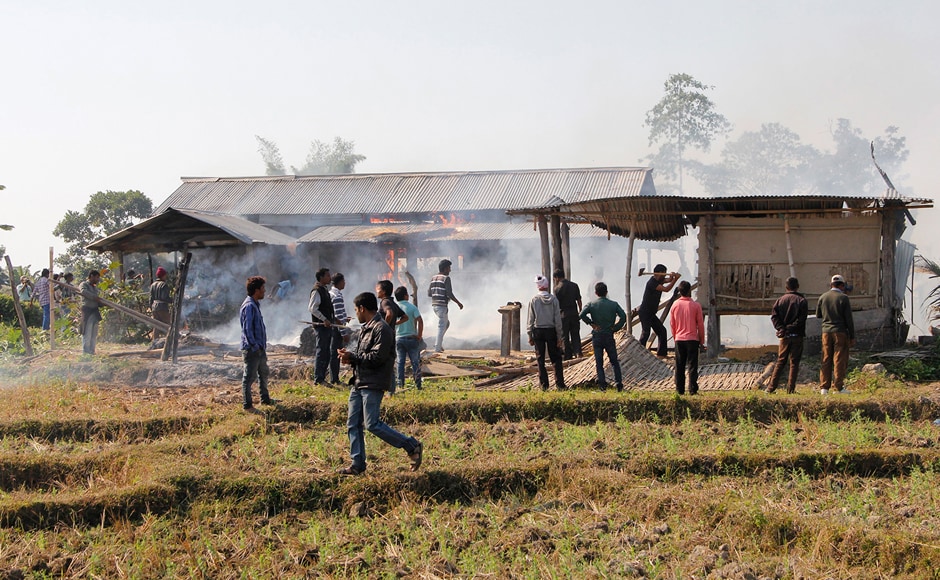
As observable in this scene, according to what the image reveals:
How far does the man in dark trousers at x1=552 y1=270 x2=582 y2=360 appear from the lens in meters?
13.4

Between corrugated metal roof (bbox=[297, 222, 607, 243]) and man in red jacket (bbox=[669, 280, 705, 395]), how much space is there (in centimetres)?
1349

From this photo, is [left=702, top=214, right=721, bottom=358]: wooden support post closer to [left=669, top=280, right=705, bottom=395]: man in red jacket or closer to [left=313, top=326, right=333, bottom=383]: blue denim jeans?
[left=669, top=280, right=705, bottom=395]: man in red jacket

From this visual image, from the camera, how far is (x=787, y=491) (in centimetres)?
729

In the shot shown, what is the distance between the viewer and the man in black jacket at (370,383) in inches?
298

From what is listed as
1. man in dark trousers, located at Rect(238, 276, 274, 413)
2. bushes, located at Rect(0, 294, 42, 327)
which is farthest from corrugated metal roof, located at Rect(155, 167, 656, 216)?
man in dark trousers, located at Rect(238, 276, 274, 413)

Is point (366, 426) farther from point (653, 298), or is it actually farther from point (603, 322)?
point (653, 298)

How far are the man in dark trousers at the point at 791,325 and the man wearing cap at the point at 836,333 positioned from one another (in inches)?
15.3

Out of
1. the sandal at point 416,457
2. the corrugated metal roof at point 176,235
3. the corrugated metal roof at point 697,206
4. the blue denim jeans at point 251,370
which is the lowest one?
the sandal at point 416,457

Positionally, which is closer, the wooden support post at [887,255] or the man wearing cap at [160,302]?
the wooden support post at [887,255]

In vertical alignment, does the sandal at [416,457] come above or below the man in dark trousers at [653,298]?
below

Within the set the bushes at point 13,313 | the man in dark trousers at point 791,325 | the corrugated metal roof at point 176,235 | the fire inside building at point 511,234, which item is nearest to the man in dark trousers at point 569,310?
the fire inside building at point 511,234

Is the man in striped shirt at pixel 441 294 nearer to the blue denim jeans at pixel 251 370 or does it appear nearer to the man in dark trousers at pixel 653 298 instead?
the man in dark trousers at pixel 653 298

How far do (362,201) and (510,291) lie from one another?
7.23 meters

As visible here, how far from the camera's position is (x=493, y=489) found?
7.69 meters
